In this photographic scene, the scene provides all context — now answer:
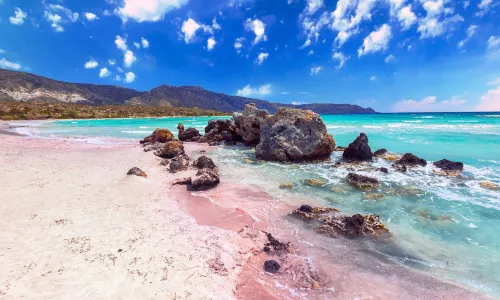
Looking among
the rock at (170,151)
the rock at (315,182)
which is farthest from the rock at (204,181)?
the rock at (170,151)

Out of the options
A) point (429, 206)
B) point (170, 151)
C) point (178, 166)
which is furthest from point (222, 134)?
point (429, 206)

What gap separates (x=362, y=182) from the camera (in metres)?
9.59

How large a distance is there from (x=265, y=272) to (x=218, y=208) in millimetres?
3037

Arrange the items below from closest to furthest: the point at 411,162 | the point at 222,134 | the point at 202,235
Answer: the point at 202,235, the point at 411,162, the point at 222,134

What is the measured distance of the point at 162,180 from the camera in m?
9.95

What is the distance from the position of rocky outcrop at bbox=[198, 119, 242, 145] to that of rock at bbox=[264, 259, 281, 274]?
1728 centimetres

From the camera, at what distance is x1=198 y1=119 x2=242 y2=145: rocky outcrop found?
870 inches

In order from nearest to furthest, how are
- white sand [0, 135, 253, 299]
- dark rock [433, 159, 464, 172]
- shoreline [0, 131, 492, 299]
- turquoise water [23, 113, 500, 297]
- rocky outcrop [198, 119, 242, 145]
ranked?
1. white sand [0, 135, 253, 299]
2. shoreline [0, 131, 492, 299]
3. turquoise water [23, 113, 500, 297]
4. dark rock [433, 159, 464, 172]
5. rocky outcrop [198, 119, 242, 145]

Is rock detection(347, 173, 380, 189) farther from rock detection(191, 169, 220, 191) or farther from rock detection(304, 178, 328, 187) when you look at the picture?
rock detection(191, 169, 220, 191)

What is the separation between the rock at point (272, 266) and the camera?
4.55 m

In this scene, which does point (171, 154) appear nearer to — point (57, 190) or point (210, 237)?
point (57, 190)

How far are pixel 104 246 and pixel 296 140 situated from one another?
11.4 meters

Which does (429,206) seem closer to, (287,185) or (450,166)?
(287,185)

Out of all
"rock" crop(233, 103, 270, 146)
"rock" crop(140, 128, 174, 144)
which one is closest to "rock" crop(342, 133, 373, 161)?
"rock" crop(233, 103, 270, 146)
